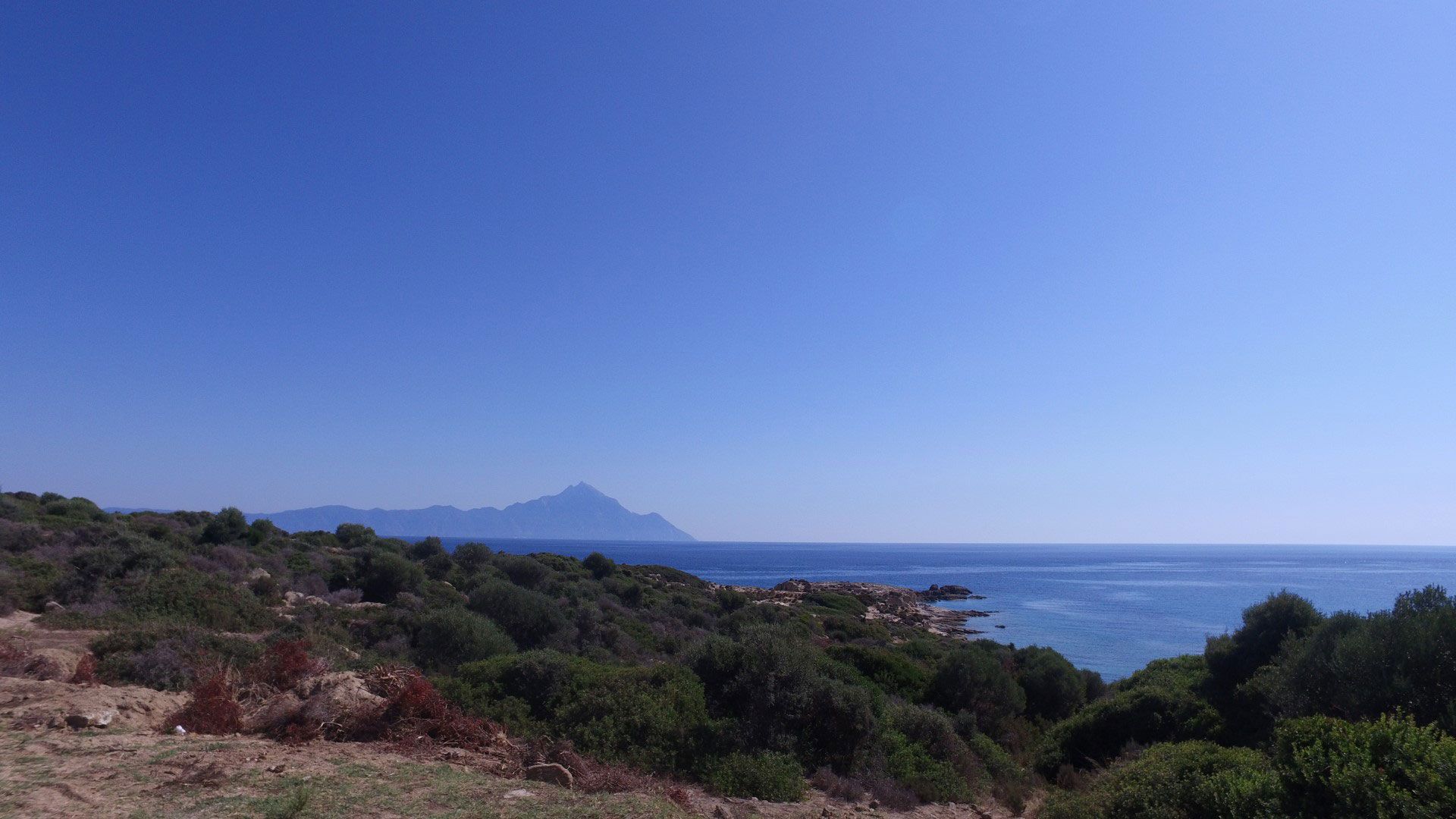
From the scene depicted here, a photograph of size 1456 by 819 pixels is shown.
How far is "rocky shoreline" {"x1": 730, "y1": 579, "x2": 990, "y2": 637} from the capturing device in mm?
52188

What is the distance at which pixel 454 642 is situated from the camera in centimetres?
1703

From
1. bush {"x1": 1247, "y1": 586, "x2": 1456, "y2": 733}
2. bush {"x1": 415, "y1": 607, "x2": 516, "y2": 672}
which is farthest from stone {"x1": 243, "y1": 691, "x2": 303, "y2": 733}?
bush {"x1": 1247, "y1": 586, "x2": 1456, "y2": 733}

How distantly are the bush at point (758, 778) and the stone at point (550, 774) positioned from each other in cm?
220

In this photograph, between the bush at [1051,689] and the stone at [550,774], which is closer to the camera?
the stone at [550,774]

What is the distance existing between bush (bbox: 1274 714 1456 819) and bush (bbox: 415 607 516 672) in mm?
15263

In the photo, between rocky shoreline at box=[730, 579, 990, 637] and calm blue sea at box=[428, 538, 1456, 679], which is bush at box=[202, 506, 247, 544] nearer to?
rocky shoreline at box=[730, 579, 990, 637]

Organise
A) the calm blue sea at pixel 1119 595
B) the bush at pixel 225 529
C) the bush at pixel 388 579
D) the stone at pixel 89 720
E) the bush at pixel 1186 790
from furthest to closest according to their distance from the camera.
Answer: the calm blue sea at pixel 1119 595, the bush at pixel 225 529, the bush at pixel 388 579, the stone at pixel 89 720, the bush at pixel 1186 790

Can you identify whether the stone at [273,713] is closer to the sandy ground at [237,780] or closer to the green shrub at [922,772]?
the sandy ground at [237,780]

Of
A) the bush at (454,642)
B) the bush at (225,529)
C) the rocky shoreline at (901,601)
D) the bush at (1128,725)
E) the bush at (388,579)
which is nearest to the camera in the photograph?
the bush at (1128,725)

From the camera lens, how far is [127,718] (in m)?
9.62

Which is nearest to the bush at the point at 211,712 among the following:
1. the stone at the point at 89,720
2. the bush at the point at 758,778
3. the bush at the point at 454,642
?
the stone at the point at 89,720

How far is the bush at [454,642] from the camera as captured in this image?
16766mm

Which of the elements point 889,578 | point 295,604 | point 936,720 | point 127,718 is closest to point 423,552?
point 295,604

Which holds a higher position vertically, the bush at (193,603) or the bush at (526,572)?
the bush at (193,603)
